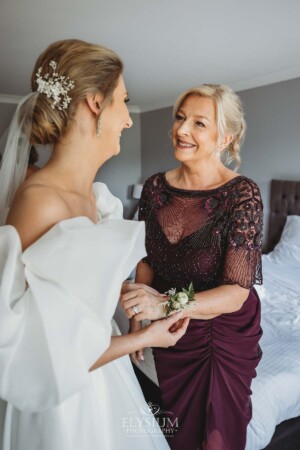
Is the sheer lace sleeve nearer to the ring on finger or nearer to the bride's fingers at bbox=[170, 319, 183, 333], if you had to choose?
the bride's fingers at bbox=[170, 319, 183, 333]

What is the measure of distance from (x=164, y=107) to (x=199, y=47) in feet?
8.70

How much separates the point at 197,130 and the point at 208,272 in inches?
22.1

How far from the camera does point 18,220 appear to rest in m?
0.78

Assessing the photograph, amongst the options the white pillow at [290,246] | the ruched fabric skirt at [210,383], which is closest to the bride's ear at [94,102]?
the ruched fabric skirt at [210,383]

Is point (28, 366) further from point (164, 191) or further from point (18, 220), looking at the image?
point (164, 191)

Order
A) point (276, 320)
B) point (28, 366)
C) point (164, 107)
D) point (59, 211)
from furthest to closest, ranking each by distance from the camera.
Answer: point (164, 107)
point (276, 320)
point (59, 211)
point (28, 366)

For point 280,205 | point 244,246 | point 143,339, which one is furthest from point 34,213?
point 280,205

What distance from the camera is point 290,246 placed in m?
3.38

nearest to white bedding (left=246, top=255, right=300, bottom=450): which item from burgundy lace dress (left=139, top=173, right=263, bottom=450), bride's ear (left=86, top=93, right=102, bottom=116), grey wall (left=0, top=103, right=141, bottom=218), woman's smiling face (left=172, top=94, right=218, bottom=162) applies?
burgundy lace dress (left=139, top=173, right=263, bottom=450)

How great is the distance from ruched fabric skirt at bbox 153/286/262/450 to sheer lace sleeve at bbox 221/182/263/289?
0.66 feet

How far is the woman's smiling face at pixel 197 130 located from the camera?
53.0 inches

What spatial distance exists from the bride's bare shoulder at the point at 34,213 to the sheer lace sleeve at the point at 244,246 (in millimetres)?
598

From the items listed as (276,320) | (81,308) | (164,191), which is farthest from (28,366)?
(276,320)

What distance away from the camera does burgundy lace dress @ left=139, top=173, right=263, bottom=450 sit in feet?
3.86
